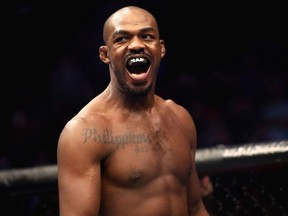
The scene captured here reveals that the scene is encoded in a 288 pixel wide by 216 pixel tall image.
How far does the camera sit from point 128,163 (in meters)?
1.93

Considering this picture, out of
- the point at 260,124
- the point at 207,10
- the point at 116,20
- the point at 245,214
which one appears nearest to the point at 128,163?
the point at 116,20

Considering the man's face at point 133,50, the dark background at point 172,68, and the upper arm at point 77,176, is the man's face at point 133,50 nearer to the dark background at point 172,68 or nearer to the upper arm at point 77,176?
the upper arm at point 77,176

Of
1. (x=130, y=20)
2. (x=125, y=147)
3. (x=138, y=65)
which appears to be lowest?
(x=125, y=147)

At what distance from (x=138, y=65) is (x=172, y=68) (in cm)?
234

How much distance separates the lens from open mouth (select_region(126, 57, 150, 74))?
1913 millimetres

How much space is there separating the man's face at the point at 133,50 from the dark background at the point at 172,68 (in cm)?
174

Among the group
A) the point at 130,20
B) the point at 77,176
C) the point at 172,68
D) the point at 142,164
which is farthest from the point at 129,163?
the point at 172,68

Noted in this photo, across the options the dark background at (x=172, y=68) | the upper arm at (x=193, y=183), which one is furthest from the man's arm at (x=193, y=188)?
the dark background at (x=172, y=68)

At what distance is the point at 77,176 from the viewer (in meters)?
1.84

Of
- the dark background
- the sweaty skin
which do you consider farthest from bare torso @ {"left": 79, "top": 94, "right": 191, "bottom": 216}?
the dark background

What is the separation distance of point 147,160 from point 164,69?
2.31 metres

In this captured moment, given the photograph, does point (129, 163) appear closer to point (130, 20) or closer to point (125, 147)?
point (125, 147)

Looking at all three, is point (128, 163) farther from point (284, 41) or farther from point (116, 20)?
point (284, 41)

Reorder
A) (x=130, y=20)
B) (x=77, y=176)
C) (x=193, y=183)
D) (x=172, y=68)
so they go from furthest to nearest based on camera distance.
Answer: (x=172, y=68) < (x=193, y=183) < (x=130, y=20) < (x=77, y=176)
